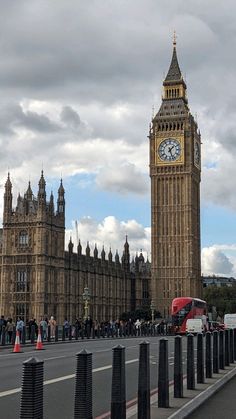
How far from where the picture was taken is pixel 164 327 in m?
64.4

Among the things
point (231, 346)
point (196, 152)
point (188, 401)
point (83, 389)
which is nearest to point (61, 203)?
point (196, 152)

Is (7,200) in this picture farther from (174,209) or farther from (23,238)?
(174,209)

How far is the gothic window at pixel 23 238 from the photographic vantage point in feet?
284

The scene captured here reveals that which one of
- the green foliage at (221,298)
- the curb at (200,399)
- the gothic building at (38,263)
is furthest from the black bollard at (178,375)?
the green foliage at (221,298)

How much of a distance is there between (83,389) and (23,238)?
8091cm

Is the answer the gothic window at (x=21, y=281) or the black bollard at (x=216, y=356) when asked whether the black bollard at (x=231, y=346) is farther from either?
the gothic window at (x=21, y=281)

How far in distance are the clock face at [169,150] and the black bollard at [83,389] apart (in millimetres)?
105320

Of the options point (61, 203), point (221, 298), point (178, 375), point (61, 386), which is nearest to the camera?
point (178, 375)

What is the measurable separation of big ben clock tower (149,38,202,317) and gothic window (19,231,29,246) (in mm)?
29111

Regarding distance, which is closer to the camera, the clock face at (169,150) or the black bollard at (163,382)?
the black bollard at (163,382)

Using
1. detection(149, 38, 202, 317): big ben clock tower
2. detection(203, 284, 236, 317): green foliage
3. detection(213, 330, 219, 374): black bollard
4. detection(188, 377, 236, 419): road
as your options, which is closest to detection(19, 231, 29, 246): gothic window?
detection(149, 38, 202, 317): big ben clock tower

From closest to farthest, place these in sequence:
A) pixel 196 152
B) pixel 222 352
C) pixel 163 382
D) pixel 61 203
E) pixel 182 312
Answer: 1. pixel 163 382
2. pixel 222 352
3. pixel 182 312
4. pixel 61 203
5. pixel 196 152

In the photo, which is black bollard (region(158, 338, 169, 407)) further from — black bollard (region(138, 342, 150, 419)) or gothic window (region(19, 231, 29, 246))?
gothic window (region(19, 231, 29, 246))

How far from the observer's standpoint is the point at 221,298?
13100cm
